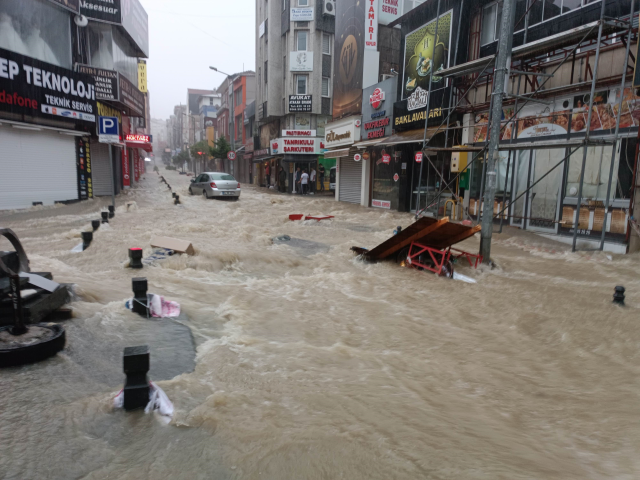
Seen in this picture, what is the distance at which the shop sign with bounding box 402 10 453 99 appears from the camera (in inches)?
592

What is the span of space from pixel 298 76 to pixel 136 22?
1180 cm

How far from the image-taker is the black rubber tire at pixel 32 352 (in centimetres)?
320

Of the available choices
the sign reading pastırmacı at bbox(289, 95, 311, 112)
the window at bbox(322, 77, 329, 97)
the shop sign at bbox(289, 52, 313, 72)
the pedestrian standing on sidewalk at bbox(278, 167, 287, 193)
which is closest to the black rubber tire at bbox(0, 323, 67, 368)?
the pedestrian standing on sidewalk at bbox(278, 167, 287, 193)

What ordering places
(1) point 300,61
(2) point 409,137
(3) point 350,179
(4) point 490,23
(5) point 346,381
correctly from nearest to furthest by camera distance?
(5) point 346,381 → (4) point 490,23 → (2) point 409,137 → (3) point 350,179 → (1) point 300,61

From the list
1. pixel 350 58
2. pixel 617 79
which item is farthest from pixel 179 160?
pixel 617 79

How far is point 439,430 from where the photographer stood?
293 centimetres

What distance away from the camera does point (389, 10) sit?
22.7 meters

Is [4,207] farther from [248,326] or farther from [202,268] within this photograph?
[248,326]

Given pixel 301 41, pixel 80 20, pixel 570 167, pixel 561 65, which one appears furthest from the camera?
pixel 301 41

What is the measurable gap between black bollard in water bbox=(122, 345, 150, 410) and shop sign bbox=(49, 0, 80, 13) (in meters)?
20.8

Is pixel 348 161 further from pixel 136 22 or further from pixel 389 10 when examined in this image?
pixel 136 22

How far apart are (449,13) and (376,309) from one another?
1295 cm

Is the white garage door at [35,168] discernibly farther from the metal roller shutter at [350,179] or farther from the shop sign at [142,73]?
the shop sign at [142,73]

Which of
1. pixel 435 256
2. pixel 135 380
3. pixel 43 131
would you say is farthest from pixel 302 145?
pixel 135 380
